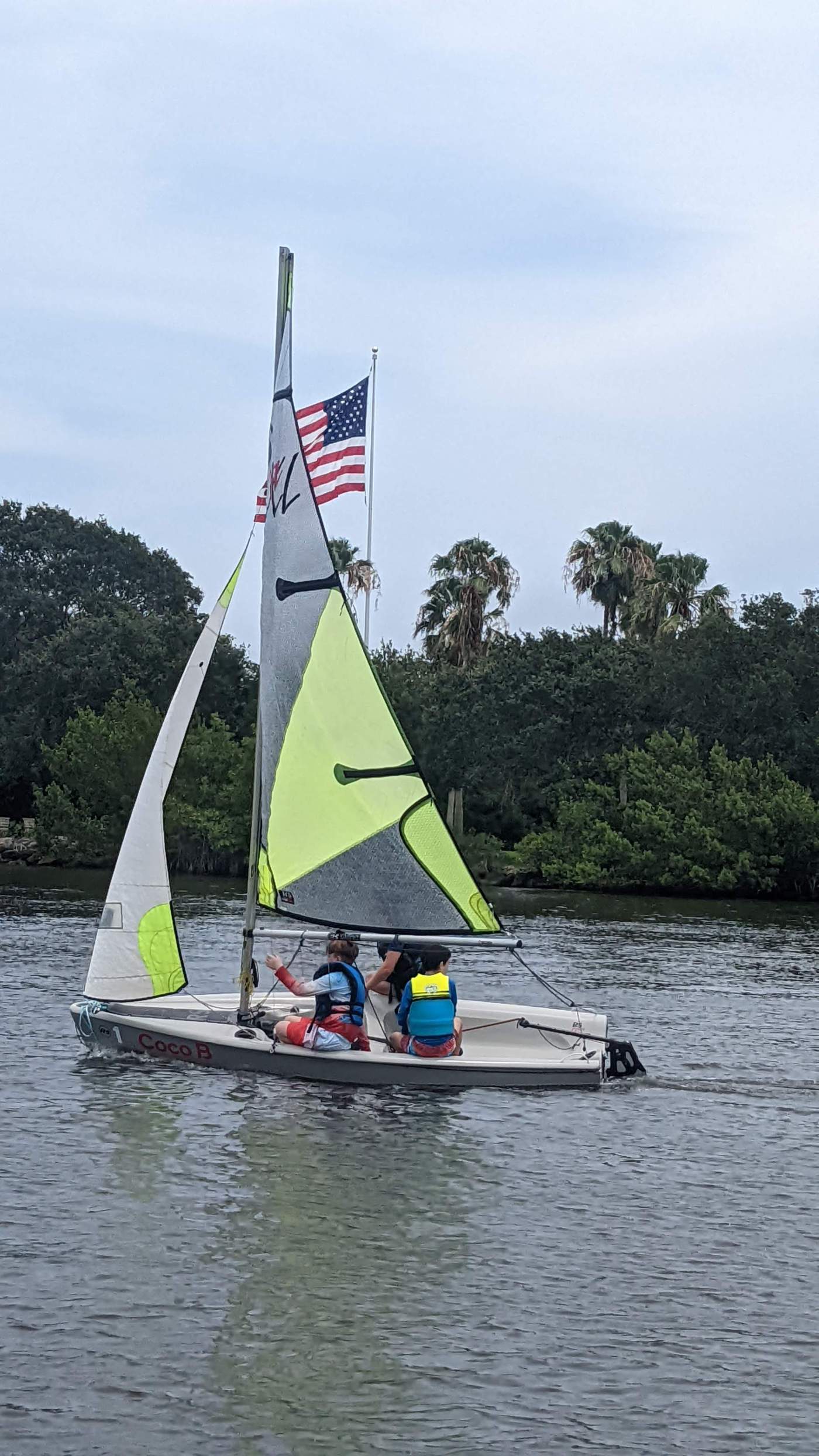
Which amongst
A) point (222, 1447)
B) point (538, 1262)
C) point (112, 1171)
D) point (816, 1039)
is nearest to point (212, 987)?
point (816, 1039)

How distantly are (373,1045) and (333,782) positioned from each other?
300 centimetres

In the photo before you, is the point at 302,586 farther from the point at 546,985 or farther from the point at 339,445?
the point at 546,985

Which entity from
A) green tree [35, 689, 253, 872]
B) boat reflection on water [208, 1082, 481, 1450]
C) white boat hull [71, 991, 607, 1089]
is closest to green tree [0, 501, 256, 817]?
green tree [35, 689, 253, 872]

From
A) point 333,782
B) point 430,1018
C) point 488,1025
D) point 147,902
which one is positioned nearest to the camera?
point 430,1018

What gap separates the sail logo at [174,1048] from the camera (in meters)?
17.7

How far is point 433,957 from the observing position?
57.5 ft

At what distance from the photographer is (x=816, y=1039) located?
23.4 m

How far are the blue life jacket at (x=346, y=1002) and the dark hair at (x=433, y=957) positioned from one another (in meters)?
0.73

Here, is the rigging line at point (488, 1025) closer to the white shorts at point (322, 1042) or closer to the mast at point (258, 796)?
the white shorts at point (322, 1042)

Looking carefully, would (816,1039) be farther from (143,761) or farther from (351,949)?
(143,761)

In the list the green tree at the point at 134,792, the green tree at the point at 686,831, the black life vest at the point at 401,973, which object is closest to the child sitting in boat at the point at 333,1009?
the black life vest at the point at 401,973

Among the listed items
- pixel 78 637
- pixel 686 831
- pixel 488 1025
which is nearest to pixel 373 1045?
pixel 488 1025

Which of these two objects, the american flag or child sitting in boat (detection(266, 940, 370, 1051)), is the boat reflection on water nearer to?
child sitting in boat (detection(266, 940, 370, 1051))

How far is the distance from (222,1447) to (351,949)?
29.2 feet
